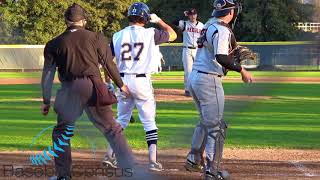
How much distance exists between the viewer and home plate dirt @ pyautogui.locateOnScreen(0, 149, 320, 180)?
6734 millimetres

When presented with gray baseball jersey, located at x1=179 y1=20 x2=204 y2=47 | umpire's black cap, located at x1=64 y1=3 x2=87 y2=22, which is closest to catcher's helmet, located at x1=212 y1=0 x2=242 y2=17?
umpire's black cap, located at x1=64 y1=3 x2=87 y2=22

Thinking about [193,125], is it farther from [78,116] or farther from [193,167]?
[78,116]

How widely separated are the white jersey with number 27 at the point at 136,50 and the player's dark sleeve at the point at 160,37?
0.03 m

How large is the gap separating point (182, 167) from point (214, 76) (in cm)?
141

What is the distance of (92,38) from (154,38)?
3.27ft

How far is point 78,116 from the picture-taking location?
5.70 meters

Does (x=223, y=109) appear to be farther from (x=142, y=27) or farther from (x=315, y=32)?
(x=315, y=32)

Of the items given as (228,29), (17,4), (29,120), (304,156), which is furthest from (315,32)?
(17,4)

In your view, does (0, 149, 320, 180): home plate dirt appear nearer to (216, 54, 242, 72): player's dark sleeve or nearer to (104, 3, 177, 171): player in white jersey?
(104, 3, 177, 171): player in white jersey

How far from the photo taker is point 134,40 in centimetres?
679

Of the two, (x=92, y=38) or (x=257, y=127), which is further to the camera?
(x=257, y=127)

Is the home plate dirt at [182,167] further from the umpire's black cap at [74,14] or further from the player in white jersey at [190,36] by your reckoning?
the player in white jersey at [190,36]

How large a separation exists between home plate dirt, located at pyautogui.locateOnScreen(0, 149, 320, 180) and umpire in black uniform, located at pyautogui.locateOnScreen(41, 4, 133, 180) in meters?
0.46

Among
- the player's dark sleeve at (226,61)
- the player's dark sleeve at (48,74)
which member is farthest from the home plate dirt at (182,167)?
the player's dark sleeve at (226,61)
